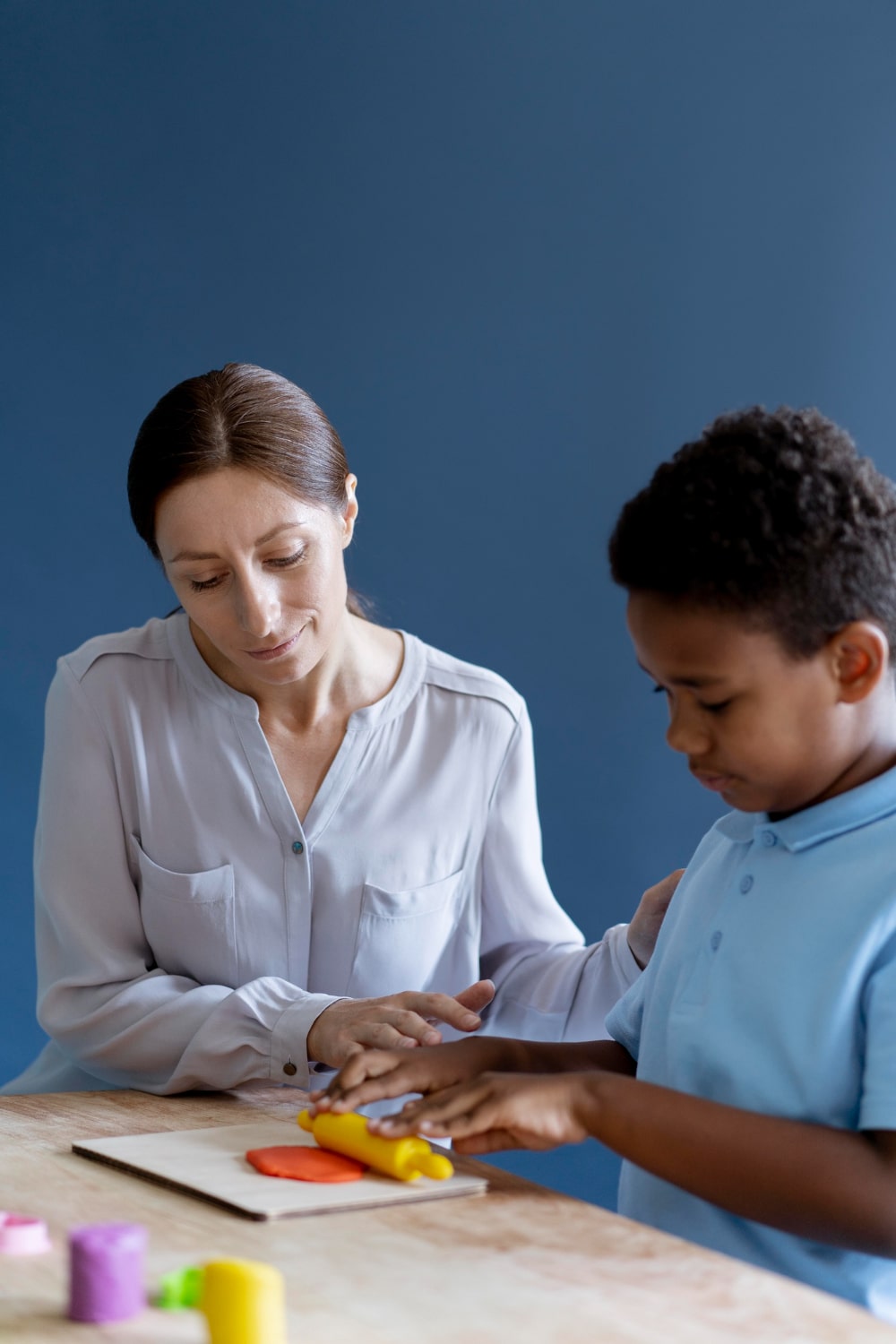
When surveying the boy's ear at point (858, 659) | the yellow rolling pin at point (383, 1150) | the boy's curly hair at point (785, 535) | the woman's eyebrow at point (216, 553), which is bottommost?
the yellow rolling pin at point (383, 1150)

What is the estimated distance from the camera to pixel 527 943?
167cm

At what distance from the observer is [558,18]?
8.40ft

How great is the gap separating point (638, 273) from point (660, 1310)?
7.05ft

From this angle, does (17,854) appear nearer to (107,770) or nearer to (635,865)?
(107,770)

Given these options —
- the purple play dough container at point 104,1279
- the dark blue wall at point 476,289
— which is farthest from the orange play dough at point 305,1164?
the dark blue wall at point 476,289

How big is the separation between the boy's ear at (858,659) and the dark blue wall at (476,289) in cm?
161

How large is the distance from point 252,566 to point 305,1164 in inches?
26.3

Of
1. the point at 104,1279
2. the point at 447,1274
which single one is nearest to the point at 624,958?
the point at 447,1274

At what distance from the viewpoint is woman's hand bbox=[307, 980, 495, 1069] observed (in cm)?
119

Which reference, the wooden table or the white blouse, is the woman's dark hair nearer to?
the white blouse

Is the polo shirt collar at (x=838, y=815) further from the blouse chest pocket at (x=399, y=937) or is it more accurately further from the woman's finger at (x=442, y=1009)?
the blouse chest pocket at (x=399, y=937)

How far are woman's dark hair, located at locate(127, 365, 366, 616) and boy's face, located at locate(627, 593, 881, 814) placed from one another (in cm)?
64

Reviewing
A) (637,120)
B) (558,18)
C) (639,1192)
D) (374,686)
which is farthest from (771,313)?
Answer: (639,1192)

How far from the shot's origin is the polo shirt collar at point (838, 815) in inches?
38.4
